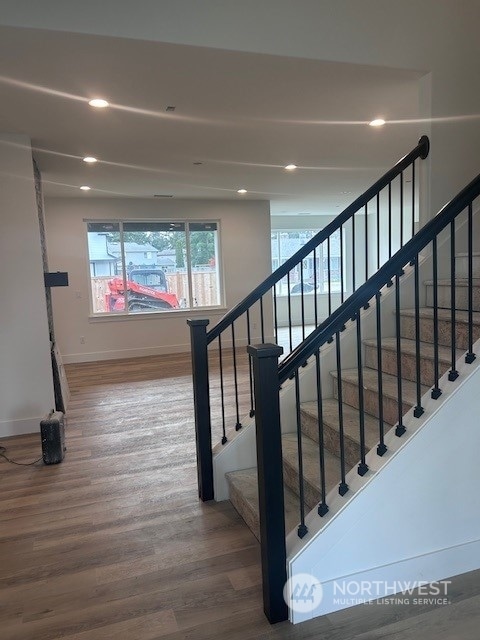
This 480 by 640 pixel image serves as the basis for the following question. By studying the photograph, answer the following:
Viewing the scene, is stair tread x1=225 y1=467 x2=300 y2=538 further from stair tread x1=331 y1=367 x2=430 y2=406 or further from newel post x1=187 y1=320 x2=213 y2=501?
stair tread x1=331 y1=367 x2=430 y2=406

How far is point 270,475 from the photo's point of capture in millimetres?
1729

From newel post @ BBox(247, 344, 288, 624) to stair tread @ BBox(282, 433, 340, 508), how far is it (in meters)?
0.46

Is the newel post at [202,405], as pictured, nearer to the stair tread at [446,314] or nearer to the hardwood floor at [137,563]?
the hardwood floor at [137,563]

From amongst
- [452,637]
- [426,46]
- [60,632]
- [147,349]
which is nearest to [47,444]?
[60,632]

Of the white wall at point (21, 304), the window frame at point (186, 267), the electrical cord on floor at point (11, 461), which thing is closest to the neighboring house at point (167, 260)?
the window frame at point (186, 267)

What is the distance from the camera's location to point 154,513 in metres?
2.65

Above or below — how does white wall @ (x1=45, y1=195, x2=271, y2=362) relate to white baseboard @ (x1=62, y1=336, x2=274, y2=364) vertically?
above

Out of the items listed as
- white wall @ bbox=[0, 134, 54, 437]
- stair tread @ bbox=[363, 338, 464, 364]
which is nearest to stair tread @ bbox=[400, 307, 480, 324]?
stair tread @ bbox=[363, 338, 464, 364]

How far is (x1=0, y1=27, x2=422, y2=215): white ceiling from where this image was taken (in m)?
2.71

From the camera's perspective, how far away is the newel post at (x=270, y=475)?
5.59 feet

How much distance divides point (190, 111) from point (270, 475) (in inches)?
118

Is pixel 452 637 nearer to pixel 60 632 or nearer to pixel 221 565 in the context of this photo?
pixel 221 565

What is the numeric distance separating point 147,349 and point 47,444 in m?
4.52

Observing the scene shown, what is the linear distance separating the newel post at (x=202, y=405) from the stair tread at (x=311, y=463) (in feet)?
1.62
